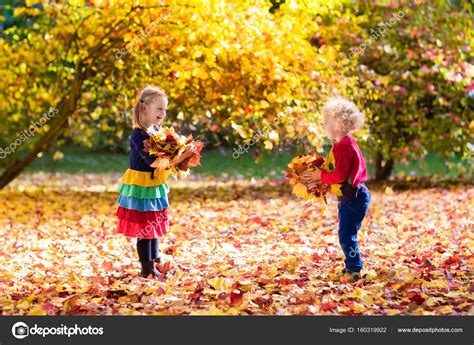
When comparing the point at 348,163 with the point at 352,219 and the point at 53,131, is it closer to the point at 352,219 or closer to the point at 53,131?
the point at 352,219

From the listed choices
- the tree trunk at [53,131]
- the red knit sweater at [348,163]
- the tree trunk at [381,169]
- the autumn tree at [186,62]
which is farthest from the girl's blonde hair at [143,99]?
the tree trunk at [381,169]

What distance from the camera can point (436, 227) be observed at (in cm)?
810

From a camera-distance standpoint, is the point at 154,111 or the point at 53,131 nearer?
the point at 154,111

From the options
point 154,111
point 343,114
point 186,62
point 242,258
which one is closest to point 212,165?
point 186,62

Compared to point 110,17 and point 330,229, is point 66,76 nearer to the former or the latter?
point 110,17

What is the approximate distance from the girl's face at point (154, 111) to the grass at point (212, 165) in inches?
399

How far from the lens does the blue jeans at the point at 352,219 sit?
16.6 ft

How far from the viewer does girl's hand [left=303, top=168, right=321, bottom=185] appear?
202 inches

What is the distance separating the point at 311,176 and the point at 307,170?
0.05 m

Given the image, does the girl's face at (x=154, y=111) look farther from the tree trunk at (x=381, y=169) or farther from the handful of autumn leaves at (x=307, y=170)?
the tree trunk at (x=381, y=169)

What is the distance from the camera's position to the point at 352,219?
5.07m

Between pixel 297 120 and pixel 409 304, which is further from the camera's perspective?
pixel 297 120

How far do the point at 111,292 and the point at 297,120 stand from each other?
5.34m
